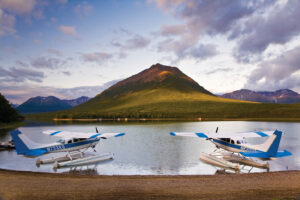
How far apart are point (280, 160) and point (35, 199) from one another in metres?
20.1

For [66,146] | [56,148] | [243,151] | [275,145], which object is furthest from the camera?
[66,146]

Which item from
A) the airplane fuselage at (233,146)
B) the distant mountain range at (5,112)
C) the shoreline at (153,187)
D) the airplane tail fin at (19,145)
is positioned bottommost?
the shoreline at (153,187)

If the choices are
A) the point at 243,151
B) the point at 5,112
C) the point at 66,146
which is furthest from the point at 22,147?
the point at 5,112

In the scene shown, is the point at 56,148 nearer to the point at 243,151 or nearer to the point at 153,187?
the point at 153,187

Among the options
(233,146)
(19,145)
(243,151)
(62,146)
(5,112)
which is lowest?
(243,151)

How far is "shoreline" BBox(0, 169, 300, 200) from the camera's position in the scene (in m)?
10.7

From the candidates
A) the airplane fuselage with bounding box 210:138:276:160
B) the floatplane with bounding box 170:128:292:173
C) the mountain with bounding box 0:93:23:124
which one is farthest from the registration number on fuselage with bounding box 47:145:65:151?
the mountain with bounding box 0:93:23:124

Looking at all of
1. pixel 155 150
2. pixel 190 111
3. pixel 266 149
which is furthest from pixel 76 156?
pixel 190 111

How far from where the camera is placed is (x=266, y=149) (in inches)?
698

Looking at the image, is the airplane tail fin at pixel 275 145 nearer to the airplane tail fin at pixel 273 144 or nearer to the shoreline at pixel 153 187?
the airplane tail fin at pixel 273 144

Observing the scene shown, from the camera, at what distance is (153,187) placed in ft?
39.4

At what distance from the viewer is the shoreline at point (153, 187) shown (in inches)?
420

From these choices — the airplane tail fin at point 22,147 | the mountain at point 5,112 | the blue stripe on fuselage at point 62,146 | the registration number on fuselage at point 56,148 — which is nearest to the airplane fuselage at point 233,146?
the blue stripe on fuselage at point 62,146

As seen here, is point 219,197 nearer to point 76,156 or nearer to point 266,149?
point 266,149
